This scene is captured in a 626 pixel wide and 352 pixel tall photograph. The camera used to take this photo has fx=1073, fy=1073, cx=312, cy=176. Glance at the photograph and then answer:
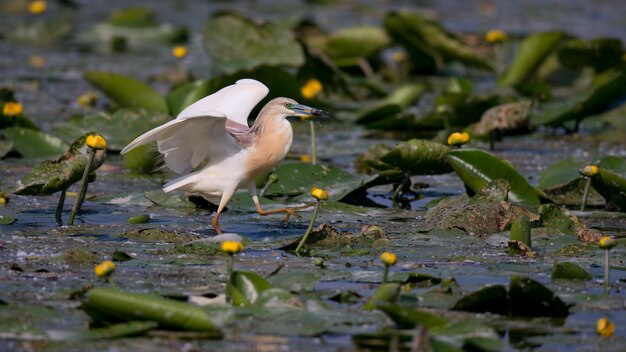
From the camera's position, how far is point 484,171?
632 centimetres

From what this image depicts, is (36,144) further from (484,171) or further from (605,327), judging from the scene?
(605,327)

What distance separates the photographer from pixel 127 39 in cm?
1395

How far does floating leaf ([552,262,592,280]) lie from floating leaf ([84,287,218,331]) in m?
1.67

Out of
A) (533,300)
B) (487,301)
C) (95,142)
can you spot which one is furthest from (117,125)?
(533,300)

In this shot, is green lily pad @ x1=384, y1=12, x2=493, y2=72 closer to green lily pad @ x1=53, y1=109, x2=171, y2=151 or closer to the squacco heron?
green lily pad @ x1=53, y1=109, x2=171, y2=151

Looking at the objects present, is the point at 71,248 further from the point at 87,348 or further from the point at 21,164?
the point at 21,164

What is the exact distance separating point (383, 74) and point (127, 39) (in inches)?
148

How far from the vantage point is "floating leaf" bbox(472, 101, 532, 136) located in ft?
27.8

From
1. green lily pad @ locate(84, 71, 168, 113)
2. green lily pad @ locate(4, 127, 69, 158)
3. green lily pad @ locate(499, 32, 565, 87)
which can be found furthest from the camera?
green lily pad @ locate(499, 32, 565, 87)

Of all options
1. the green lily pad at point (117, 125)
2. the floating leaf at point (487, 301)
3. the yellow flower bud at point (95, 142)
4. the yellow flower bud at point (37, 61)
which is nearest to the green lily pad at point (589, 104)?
the green lily pad at point (117, 125)

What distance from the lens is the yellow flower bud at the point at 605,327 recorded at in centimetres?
400

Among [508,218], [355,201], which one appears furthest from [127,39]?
[508,218]

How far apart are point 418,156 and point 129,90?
10.4ft

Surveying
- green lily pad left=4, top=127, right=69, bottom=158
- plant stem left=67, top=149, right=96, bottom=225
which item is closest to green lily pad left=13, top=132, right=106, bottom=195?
plant stem left=67, top=149, right=96, bottom=225
